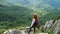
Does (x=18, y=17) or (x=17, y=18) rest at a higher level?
(x=17, y=18)

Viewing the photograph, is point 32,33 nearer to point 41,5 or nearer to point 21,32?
point 21,32

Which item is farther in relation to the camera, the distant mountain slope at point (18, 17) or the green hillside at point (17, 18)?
the distant mountain slope at point (18, 17)

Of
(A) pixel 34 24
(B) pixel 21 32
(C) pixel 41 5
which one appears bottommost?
(C) pixel 41 5

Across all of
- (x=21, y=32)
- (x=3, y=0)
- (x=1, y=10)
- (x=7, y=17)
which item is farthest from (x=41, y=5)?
(x=21, y=32)

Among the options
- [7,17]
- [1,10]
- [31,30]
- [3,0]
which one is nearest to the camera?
[31,30]

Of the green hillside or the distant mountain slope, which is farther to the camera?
the distant mountain slope

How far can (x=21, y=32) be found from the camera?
467 inches

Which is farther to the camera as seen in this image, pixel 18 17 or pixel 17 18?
pixel 18 17

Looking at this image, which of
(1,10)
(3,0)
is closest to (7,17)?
(1,10)

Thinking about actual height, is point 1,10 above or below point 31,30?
below

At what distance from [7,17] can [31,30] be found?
10686cm

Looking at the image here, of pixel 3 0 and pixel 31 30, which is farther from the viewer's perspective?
pixel 3 0

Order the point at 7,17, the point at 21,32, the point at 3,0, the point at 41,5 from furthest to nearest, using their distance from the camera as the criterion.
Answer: the point at 41,5
the point at 3,0
the point at 7,17
the point at 21,32

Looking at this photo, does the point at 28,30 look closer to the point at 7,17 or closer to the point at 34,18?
the point at 34,18
